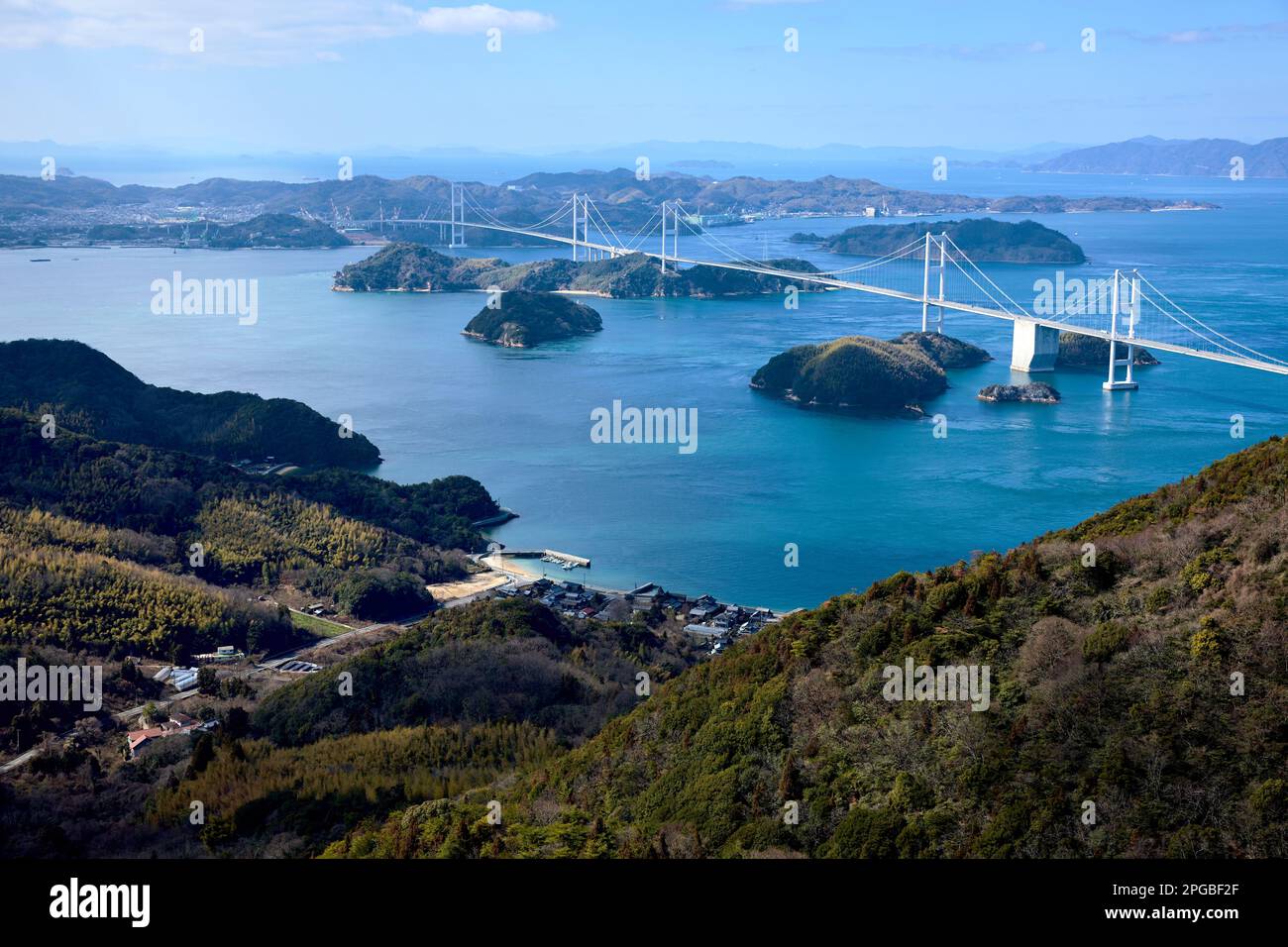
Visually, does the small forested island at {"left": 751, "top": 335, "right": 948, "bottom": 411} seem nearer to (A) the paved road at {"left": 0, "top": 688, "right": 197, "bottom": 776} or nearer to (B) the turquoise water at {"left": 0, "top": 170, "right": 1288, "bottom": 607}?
(B) the turquoise water at {"left": 0, "top": 170, "right": 1288, "bottom": 607}

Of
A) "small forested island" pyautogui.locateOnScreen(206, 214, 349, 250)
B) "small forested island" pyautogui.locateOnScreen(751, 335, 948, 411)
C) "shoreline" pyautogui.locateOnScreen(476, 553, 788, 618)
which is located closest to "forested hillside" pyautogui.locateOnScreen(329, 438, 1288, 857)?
"shoreline" pyautogui.locateOnScreen(476, 553, 788, 618)

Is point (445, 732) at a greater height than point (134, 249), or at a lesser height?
lesser

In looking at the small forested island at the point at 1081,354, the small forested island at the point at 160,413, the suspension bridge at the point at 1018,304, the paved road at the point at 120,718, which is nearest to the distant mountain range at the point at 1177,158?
the suspension bridge at the point at 1018,304

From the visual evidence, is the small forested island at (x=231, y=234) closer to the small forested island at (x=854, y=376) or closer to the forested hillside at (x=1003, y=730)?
the small forested island at (x=854, y=376)

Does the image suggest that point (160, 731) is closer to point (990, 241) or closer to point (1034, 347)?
point (1034, 347)
